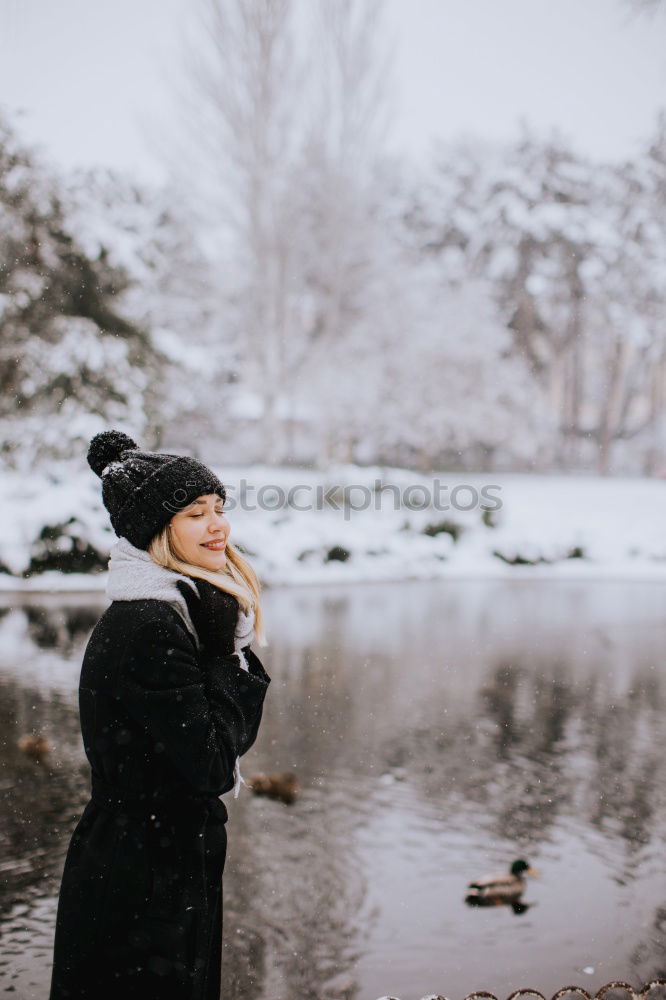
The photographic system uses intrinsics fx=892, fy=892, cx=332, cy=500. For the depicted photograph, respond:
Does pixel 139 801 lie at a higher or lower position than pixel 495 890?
higher

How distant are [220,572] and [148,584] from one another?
169 millimetres

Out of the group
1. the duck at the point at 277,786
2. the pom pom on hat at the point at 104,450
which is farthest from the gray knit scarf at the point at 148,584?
the duck at the point at 277,786

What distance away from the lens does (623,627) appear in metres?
10.2

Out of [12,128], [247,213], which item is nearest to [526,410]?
[247,213]

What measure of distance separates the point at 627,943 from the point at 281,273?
1489 centimetres

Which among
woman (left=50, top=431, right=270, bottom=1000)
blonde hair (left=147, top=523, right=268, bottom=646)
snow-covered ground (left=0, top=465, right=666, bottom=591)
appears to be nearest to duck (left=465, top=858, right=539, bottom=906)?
woman (left=50, top=431, right=270, bottom=1000)

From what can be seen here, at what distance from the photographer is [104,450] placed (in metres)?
1.73

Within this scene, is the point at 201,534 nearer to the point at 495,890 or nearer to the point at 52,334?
the point at 495,890

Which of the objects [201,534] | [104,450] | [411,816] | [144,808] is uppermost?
[104,450]

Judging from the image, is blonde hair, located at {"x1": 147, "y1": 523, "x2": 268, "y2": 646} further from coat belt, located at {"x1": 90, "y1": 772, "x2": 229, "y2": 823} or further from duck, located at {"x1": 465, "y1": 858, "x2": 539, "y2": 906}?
duck, located at {"x1": 465, "y1": 858, "x2": 539, "y2": 906}

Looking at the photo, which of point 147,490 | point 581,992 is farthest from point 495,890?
point 147,490

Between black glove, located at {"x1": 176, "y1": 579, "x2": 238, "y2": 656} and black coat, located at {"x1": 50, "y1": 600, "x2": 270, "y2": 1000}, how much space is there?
4cm

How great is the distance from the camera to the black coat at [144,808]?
4.81ft

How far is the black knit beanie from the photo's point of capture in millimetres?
1604
